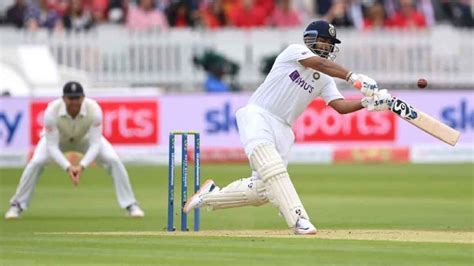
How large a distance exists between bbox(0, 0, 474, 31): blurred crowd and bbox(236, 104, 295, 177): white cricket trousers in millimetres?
11596

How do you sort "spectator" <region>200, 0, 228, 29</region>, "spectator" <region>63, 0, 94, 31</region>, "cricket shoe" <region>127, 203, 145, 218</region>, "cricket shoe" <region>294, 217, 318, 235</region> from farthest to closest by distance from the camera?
"spectator" <region>200, 0, 228, 29</region>, "spectator" <region>63, 0, 94, 31</region>, "cricket shoe" <region>127, 203, 145, 218</region>, "cricket shoe" <region>294, 217, 318, 235</region>

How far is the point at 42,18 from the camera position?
883 inches

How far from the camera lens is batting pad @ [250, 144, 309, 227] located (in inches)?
412

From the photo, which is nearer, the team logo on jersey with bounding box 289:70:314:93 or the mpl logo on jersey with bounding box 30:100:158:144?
the team logo on jersey with bounding box 289:70:314:93

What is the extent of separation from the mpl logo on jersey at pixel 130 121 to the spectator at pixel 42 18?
2598 millimetres

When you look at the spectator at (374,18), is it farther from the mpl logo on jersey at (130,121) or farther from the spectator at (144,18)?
the mpl logo on jersey at (130,121)

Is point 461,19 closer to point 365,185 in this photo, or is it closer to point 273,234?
point 365,185

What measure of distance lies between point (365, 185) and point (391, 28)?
628 cm

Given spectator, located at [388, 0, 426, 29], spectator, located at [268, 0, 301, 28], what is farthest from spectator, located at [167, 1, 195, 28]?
spectator, located at [388, 0, 426, 29]

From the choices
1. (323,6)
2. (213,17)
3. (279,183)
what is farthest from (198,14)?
(279,183)

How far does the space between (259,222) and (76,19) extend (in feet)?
33.4

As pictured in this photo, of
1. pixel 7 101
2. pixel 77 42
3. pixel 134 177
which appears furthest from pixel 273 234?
pixel 77 42

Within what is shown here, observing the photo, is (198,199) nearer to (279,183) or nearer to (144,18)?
(279,183)

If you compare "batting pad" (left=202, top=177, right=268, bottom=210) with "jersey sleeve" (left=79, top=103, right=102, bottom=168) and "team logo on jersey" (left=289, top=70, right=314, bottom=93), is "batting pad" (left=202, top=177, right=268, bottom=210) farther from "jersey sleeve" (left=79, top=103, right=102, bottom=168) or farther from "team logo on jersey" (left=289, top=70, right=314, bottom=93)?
"jersey sleeve" (left=79, top=103, right=102, bottom=168)
